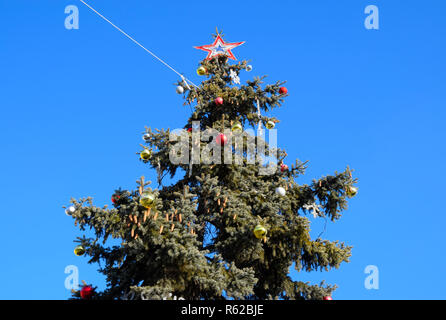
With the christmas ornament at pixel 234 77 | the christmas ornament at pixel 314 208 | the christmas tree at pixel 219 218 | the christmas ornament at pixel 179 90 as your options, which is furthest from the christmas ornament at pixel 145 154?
A: the christmas ornament at pixel 234 77

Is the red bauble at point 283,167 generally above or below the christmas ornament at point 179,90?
below

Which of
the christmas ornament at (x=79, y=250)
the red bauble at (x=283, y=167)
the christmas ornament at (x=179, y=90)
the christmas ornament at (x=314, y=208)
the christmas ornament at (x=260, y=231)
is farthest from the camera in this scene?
the christmas ornament at (x=179, y=90)

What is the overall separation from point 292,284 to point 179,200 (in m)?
3.64

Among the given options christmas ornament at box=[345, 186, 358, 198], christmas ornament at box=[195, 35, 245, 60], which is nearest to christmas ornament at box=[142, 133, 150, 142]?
christmas ornament at box=[195, 35, 245, 60]

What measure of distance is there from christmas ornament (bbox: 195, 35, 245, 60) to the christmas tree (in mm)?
2167

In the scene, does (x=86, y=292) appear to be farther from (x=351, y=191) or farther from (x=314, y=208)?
(x=351, y=191)

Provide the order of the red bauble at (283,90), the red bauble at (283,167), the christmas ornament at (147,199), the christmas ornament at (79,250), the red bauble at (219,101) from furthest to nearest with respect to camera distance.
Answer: the red bauble at (283,90)
the red bauble at (219,101)
the red bauble at (283,167)
the christmas ornament at (79,250)
the christmas ornament at (147,199)

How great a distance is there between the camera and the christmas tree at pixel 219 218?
8992 mm

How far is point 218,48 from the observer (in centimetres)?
1473

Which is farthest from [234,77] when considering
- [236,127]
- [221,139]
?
[221,139]

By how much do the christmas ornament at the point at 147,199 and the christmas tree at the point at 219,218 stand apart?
0.07 feet

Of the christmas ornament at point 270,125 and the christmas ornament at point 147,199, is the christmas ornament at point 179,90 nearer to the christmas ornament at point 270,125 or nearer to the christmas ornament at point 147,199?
the christmas ornament at point 270,125

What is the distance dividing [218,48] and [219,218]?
22.5 feet
